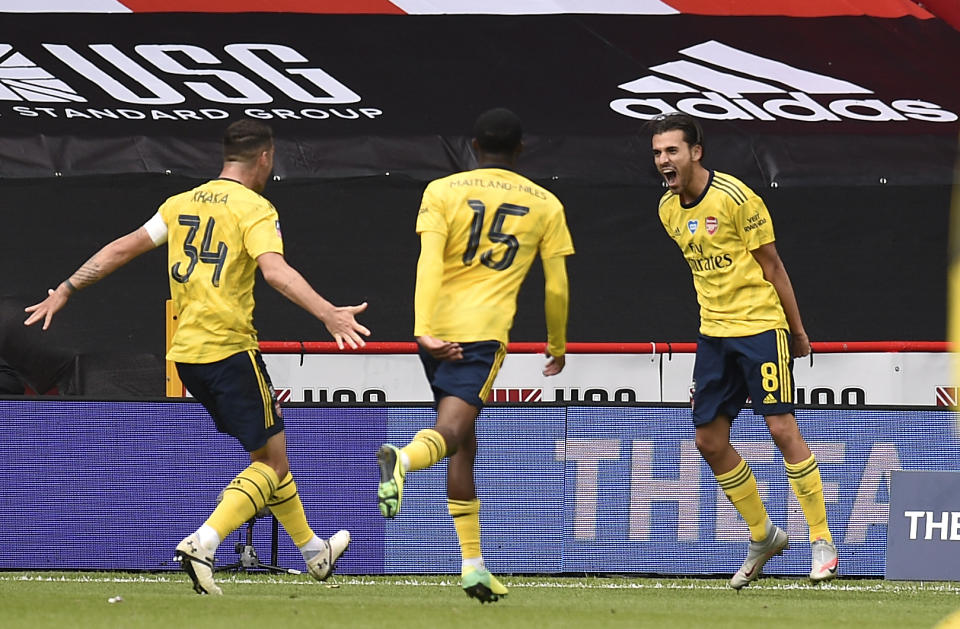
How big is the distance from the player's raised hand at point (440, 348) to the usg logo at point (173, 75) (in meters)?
5.77

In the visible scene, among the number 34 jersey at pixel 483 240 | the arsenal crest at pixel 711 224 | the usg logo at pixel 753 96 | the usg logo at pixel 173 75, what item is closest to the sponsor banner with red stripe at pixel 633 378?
the usg logo at pixel 753 96

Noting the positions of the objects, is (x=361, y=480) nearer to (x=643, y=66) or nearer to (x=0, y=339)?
(x=0, y=339)

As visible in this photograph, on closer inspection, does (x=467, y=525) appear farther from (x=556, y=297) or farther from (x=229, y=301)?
(x=229, y=301)

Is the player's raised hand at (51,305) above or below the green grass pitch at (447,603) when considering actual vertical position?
above

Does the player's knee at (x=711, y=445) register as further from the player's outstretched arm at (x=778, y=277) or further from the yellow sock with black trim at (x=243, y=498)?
the yellow sock with black trim at (x=243, y=498)

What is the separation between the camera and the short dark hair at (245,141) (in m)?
7.21

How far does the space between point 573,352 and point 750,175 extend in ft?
7.27

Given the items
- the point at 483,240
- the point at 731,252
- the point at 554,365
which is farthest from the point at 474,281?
the point at 731,252

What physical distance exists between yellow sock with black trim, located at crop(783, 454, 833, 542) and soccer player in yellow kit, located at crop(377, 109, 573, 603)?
147 cm

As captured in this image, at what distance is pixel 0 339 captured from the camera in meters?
11.6

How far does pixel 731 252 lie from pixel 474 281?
59.1 inches

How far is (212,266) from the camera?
7109 mm

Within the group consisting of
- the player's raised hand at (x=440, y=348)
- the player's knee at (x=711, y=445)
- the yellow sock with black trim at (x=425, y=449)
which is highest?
the player's raised hand at (x=440, y=348)

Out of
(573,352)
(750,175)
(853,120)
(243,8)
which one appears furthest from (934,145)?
(243,8)
